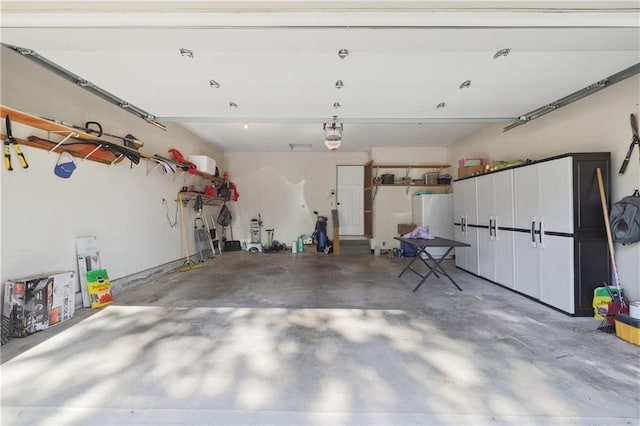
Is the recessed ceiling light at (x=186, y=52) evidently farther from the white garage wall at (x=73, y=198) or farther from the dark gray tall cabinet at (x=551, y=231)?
the dark gray tall cabinet at (x=551, y=231)

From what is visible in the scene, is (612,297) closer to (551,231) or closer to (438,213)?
(551,231)

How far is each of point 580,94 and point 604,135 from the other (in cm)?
57

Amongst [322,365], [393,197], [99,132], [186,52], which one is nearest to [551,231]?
[322,365]

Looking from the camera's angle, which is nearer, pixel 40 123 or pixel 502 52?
pixel 502 52

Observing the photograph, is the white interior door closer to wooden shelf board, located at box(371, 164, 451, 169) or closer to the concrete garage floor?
wooden shelf board, located at box(371, 164, 451, 169)

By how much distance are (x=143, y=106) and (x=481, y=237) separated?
574cm

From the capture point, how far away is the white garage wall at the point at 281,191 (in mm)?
8016

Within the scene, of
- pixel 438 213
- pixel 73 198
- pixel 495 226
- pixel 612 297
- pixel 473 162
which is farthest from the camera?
pixel 438 213

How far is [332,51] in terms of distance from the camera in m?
2.34

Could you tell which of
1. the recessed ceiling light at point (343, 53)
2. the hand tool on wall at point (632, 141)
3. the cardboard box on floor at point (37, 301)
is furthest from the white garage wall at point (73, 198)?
the hand tool on wall at point (632, 141)

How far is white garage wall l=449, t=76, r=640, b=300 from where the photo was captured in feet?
8.92

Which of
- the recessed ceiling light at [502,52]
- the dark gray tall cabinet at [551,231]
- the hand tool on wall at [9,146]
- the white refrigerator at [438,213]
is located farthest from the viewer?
the white refrigerator at [438,213]

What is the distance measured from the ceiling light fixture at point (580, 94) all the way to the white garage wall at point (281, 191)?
470 cm

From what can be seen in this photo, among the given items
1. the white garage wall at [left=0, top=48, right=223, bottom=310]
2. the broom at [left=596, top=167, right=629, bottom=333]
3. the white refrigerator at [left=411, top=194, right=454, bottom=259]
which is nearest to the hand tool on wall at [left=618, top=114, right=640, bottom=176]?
the broom at [left=596, top=167, right=629, bottom=333]
